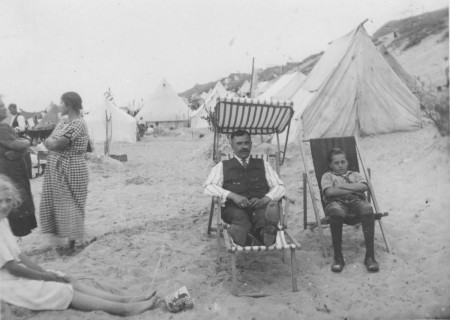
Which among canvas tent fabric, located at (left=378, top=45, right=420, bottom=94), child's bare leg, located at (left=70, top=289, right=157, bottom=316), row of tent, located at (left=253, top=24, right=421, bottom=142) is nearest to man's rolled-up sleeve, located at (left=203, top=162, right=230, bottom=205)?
child's bare leg, located at (left=70, top=289, right=157, bottom=316)

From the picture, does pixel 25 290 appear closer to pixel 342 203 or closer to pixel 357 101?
pixel 342 203

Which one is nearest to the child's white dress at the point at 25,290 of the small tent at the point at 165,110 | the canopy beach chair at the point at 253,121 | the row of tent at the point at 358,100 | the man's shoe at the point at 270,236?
the canopy beach chair at the point at 253,121

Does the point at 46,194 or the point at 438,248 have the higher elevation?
the point at 46,194

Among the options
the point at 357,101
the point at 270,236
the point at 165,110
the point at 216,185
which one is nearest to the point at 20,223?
the point at 216,185

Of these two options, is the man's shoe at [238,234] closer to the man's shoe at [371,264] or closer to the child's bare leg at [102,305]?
the child's bare leg at [102,305]

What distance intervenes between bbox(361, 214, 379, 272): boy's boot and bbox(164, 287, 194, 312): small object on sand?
1.61m

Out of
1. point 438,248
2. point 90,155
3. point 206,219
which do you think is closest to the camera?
point 438,248

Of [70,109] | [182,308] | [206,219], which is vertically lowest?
[206,219]

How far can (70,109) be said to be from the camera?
3906 mm

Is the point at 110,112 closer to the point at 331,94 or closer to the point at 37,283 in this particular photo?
the point at 331,94

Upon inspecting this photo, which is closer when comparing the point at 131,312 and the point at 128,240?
the point at 131,312

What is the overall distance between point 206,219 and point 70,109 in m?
2.22

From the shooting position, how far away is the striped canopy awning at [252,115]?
12.9ft

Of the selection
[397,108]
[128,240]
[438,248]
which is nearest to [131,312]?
[128,240]
